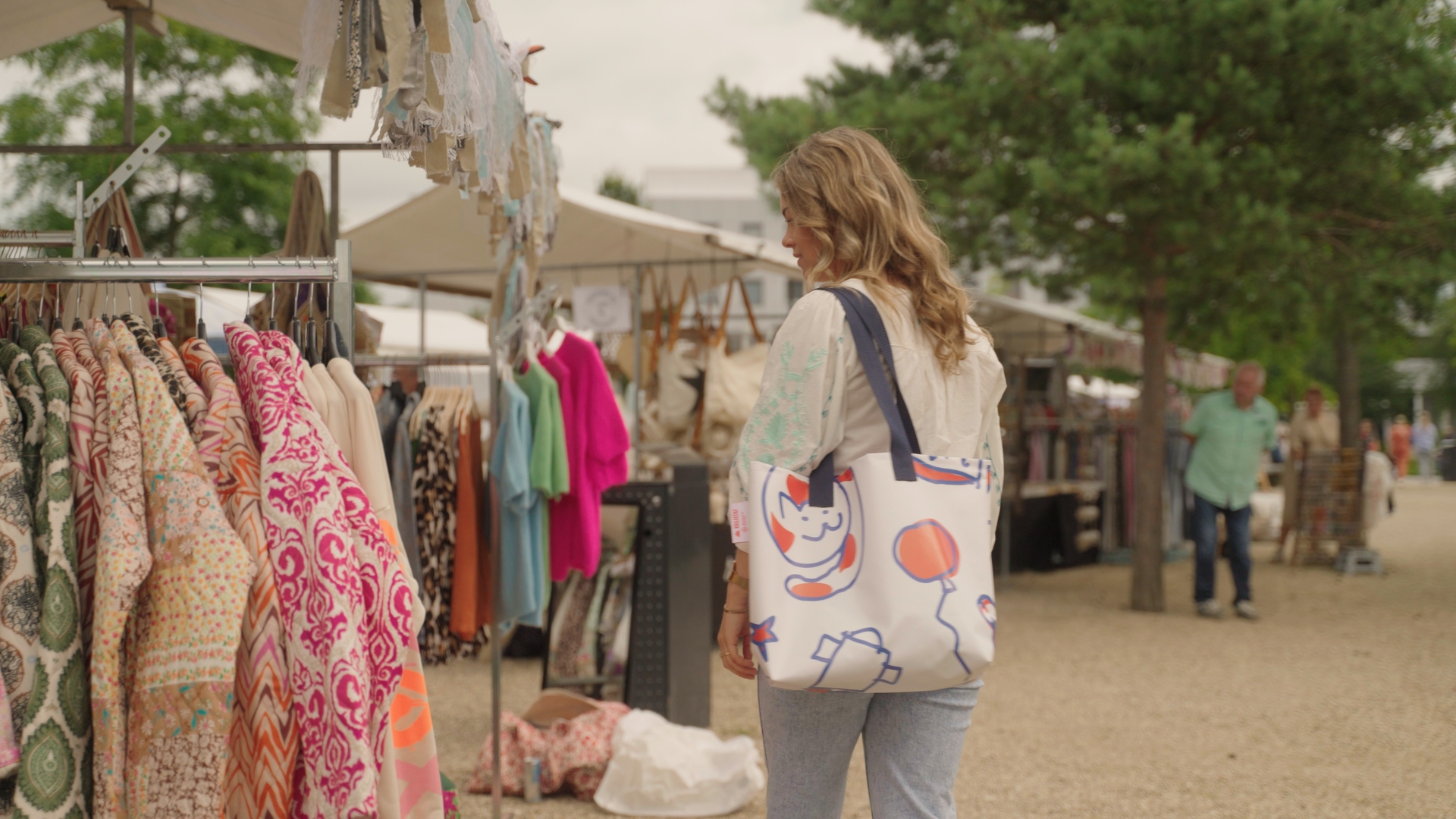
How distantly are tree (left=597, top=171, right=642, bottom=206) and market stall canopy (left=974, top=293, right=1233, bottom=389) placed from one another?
54.3 feet

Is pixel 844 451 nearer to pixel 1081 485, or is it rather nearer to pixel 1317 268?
pixel 1317 268

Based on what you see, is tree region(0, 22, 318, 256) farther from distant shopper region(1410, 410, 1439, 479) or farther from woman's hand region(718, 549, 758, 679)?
distant shopper region(1410, 410, 1439, 479)

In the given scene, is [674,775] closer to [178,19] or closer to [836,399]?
[836,399]

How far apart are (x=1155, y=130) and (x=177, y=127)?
13694mm

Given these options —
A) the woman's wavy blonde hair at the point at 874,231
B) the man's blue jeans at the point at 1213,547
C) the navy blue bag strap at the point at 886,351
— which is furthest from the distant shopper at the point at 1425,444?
the navy blue bag strap at the point at 886,351

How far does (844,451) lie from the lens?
1.87 metres

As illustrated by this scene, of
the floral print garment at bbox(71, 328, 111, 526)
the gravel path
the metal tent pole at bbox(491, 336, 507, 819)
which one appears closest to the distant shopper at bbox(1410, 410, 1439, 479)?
the gravel path

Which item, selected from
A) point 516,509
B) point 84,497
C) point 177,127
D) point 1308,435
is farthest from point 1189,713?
point 177,127

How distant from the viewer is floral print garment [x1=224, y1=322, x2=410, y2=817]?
170 centimetres

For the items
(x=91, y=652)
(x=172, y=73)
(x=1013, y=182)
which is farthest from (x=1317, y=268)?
(x=172, y=73)

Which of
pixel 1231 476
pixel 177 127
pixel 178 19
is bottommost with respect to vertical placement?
pixel 1231 476

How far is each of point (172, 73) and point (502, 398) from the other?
15866 millimetres

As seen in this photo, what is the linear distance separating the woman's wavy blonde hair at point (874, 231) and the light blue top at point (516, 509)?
2371mm

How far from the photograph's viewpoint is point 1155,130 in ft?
23.8
